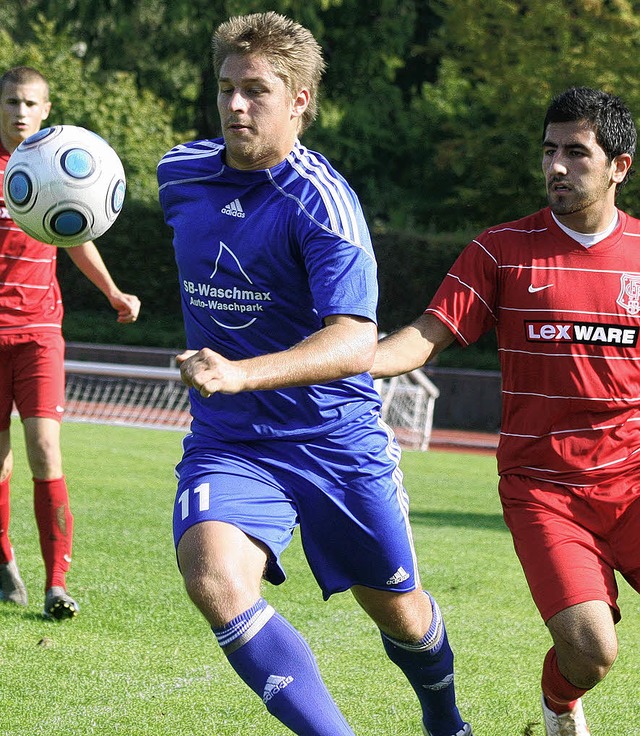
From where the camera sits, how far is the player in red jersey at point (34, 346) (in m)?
6.02

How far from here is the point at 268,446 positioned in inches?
148

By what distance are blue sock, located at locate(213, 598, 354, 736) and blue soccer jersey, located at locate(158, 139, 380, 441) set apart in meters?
0.68

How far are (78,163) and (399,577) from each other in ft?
6.98

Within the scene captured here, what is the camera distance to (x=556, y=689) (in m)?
4.12

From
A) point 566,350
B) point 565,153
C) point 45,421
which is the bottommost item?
point 45,421

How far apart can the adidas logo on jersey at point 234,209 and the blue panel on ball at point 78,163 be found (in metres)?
1.09

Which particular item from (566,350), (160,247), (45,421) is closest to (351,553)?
(566,350)

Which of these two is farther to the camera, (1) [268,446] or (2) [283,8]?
(2) [283,8]

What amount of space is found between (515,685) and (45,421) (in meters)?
2.65

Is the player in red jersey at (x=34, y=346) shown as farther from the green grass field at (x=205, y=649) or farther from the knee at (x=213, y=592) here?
the knee at (x=213, y=592)

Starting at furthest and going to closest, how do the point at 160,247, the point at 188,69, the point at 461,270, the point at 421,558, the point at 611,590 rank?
the point at 188,69, the point at 160,247, the point at 421,558, the point at 461,270, the point at 611,590

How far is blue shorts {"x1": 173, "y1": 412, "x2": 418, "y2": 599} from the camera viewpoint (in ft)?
11.9

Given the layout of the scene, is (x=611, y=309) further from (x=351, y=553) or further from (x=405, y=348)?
(x=351, y=553)

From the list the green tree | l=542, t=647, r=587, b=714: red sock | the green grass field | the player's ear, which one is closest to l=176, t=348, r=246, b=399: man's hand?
the player's ear
